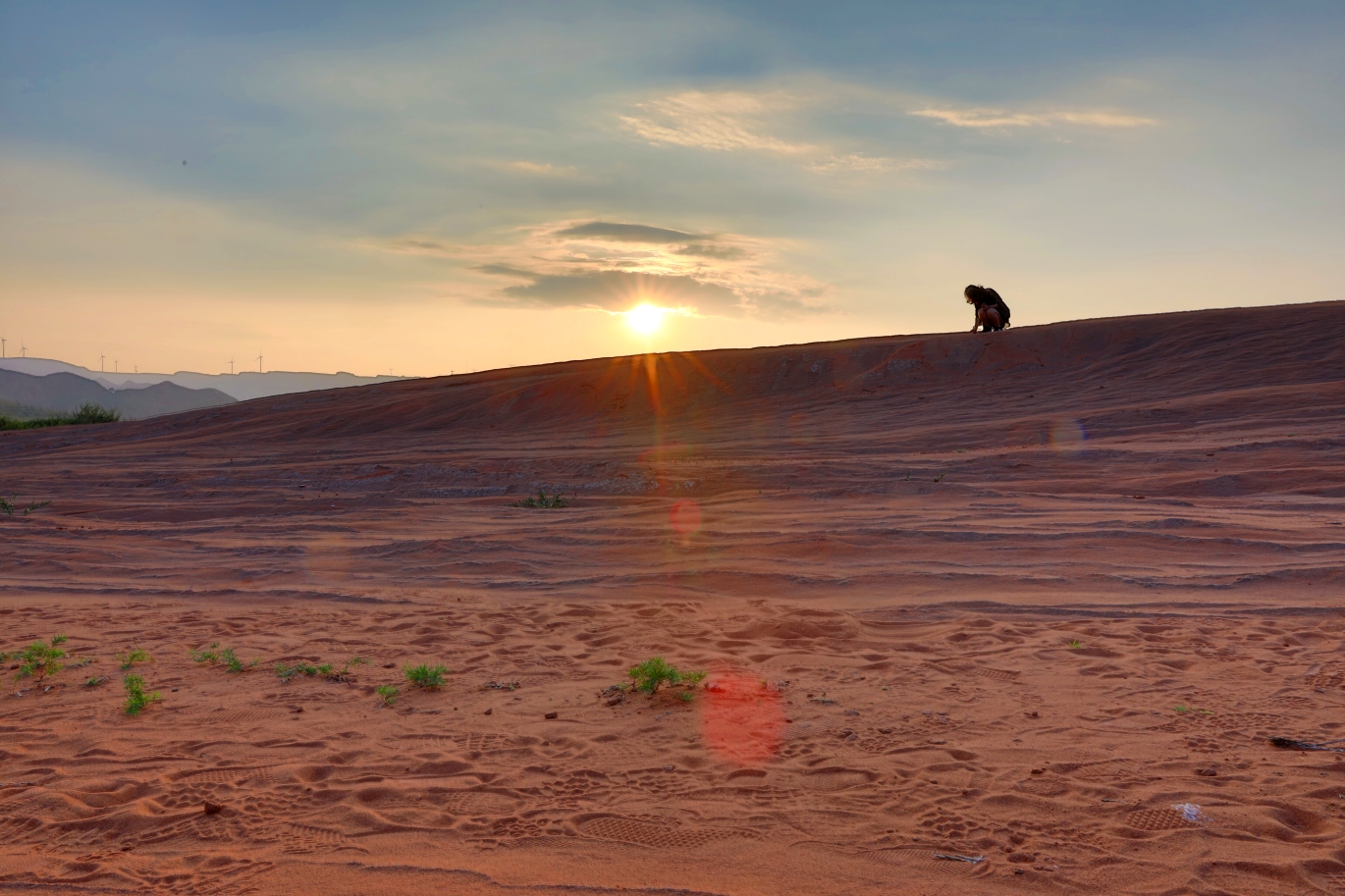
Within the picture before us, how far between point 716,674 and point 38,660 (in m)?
4.11

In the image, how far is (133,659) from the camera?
5.56 meters

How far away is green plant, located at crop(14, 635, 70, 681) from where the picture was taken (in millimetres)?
5324

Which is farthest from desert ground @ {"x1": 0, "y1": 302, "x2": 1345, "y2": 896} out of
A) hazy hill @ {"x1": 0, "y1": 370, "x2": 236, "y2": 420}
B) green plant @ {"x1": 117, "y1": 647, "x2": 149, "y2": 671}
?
hazy hill @ {"x1": 0, "y1": 370, "x2": 236, "y2": 420}

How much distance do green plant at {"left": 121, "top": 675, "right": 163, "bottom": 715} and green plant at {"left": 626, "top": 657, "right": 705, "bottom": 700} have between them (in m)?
2.56

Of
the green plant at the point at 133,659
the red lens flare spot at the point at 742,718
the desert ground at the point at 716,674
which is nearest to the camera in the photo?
the desert ground at the point at 716,674

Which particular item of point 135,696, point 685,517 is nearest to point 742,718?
point 135,696

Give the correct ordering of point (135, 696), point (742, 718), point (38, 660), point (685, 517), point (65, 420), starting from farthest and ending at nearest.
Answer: point (65, 420)
point (685, 517)
point (38, 660)
point (135, 696)
point (742, 718)

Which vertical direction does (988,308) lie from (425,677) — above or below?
above

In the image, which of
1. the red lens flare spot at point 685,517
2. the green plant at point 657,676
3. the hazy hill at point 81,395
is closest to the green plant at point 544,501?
the red lens flare spot at point 685,517

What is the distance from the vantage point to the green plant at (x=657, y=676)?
4793 mm

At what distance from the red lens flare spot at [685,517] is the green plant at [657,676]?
4366 mm

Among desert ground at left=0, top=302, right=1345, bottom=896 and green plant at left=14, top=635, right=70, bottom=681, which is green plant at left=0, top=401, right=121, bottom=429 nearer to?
desert ground at left=0, top=302, right=1345, bottom=896

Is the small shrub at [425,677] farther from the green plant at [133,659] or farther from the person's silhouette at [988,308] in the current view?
Answer: the person's silhouette at [988,308]

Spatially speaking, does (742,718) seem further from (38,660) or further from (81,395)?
(81,395)
